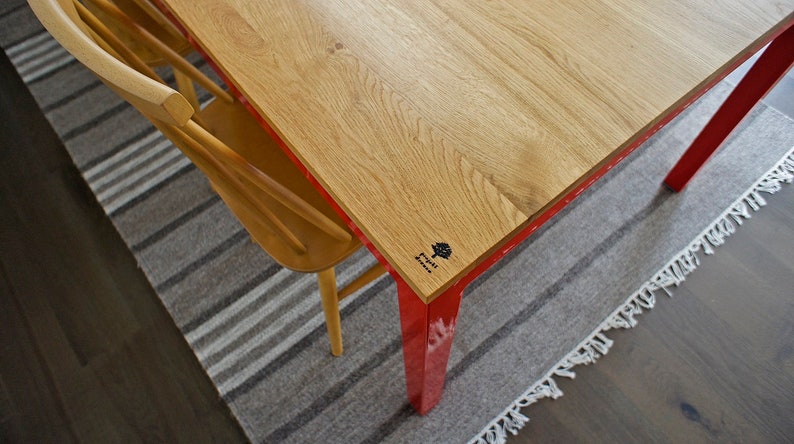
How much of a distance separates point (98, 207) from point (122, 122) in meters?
0.29

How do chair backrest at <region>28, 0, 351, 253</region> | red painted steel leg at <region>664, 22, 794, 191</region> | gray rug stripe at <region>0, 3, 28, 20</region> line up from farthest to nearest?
1. gray rug stripe at <region>0, 3, 28, 20</region>
2. red painted steel leg at <region>664, 22, 794, 191</region>
3. chair backrest at <region>28, 0, 351, 253</region>

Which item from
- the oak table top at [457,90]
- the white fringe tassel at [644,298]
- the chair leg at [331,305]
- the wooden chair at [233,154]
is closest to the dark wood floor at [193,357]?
the white fringe tassel at [644,298]

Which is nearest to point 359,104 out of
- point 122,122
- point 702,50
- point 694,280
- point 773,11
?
point 702,50

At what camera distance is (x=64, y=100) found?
5.41ft

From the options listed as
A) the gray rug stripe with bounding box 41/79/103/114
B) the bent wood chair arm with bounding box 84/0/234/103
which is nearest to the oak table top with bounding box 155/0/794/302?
the bent wood chair arm with bounding box 84/0/234/103

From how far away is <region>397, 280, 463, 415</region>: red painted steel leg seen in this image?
26.3 inches

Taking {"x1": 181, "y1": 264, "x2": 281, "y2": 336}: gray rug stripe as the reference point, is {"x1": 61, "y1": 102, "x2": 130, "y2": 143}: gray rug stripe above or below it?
above

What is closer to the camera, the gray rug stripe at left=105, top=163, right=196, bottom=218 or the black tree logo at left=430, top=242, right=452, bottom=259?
the black tree logo at left=430, top=242, right=452, bottom=259

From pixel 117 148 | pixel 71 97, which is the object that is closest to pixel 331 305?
pixel 117 148

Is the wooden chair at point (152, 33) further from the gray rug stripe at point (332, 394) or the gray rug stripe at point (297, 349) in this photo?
the gray rug stripe at point (332, 394)

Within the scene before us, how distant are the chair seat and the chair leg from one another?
6 cm

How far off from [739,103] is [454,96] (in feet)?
2.64

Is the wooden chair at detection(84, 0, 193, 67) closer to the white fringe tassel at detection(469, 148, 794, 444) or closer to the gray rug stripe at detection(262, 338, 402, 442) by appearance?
the gray rug stripe at detection(262, 338, 402, 442)

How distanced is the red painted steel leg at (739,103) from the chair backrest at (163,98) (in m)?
0.89
